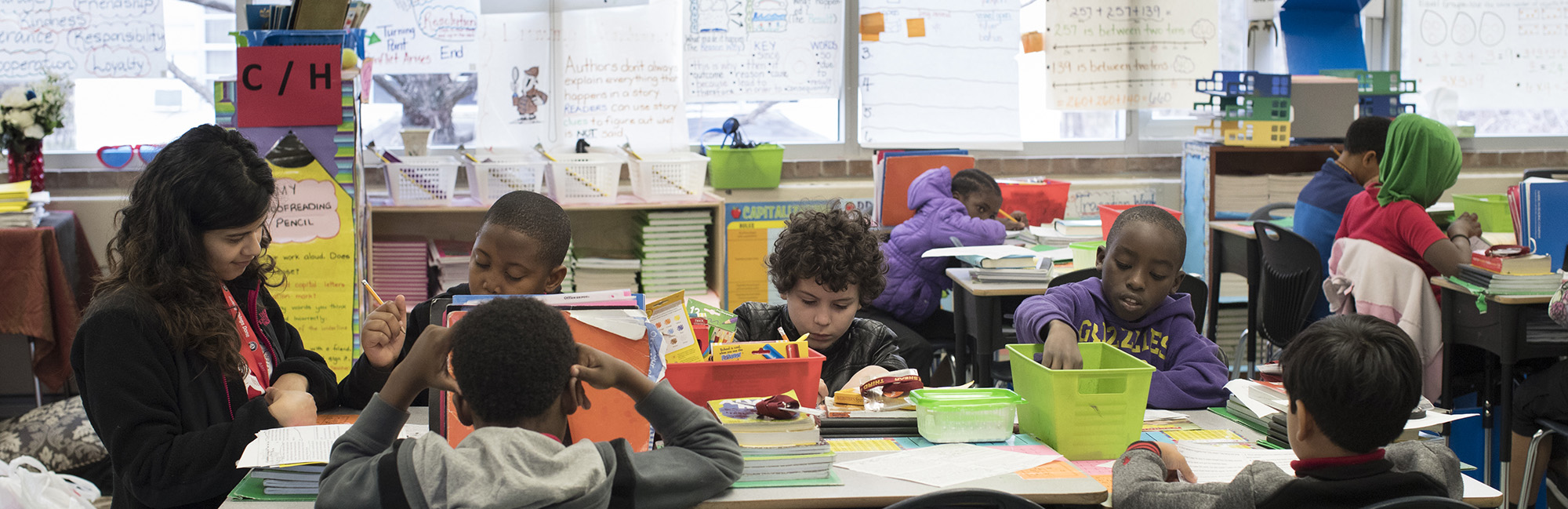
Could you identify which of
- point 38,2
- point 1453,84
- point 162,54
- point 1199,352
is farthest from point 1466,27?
point 38,2

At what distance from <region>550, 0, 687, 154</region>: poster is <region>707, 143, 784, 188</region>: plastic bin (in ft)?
0.99

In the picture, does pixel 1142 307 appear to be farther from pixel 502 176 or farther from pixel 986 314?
pixel 502 176

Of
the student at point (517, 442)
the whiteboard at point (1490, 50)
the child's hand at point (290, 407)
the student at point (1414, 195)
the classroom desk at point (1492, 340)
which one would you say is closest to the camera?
the student at point (517, 442)

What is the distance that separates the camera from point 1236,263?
14.9 ft

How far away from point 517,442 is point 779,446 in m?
0.46

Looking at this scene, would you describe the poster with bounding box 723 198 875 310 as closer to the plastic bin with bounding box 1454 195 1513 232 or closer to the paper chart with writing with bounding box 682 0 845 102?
the paper chart with writing with bounding box 682 0 845 102

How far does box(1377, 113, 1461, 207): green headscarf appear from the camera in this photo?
131 inches

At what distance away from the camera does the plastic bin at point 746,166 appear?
486 centimetres

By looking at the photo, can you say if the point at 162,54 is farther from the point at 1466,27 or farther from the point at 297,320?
the point at 1466,27

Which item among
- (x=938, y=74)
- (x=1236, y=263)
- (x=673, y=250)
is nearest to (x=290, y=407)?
(x=673, y=250)

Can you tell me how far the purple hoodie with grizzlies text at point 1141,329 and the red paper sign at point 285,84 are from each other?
229cm

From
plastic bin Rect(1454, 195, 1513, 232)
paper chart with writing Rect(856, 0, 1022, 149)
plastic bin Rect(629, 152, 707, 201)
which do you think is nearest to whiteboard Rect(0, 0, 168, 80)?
plastic bin Rect(629, 152, 707, 201)

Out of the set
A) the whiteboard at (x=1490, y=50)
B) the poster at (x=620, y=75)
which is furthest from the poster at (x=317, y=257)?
the whiteboard at (x=1490, y=50)

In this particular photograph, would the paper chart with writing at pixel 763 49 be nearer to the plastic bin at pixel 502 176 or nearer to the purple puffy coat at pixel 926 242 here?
the plastic bin at pixel 502 176
